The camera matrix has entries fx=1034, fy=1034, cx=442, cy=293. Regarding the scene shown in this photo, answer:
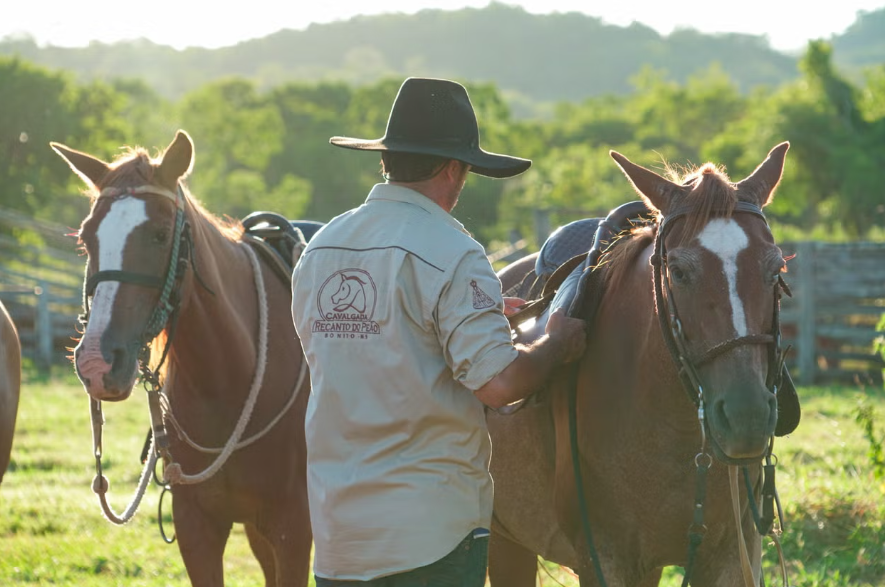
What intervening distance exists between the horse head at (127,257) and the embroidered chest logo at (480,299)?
1.50 meters

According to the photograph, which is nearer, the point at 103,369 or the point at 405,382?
the point at 405,382

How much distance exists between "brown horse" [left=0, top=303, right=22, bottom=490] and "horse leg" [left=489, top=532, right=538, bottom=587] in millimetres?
2230

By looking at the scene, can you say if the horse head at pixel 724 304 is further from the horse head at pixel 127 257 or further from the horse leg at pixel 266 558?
the horse leg at pixel 266 558

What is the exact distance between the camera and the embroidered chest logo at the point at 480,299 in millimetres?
2576

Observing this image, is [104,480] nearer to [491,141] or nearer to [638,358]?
[638,358]

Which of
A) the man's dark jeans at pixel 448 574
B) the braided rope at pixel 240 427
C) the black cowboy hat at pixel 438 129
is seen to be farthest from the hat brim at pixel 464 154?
Answer: the braided rope at pixel 240 427

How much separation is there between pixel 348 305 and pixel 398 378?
8.8 inches

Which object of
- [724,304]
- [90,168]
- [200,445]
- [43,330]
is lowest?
[43,330]

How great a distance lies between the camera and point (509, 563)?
441cm

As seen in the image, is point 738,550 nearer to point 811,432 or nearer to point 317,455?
point 317,455

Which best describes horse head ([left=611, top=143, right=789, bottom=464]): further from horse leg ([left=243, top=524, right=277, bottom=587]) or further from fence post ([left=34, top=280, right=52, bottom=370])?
fence post ([left=34, top=280, right=52, bottom=370])

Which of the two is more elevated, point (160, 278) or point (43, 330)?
point (160, 278)

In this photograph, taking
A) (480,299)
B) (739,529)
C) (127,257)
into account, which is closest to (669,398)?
(739,529)

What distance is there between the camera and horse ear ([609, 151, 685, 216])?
300 cm
